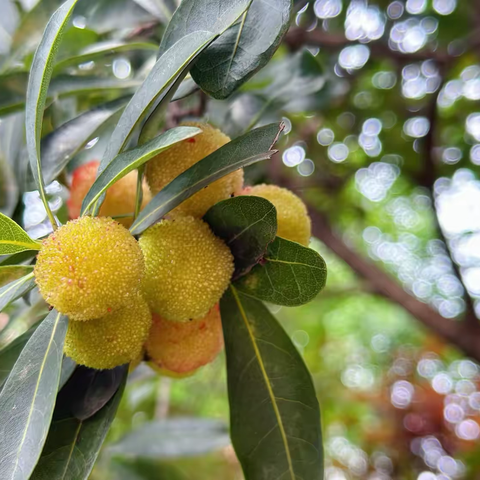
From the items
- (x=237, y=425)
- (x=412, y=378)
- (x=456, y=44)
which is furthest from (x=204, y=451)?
(x=412, y=378)

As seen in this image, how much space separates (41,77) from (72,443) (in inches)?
12.6

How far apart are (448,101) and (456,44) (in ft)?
1.39

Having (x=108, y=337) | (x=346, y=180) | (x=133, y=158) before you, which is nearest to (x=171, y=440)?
(x=108, y=337)

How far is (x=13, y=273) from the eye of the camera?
0.46 m

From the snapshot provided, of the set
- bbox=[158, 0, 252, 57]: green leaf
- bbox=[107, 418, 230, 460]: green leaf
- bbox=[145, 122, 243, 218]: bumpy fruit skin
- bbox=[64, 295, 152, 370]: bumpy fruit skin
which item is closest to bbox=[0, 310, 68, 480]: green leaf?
bbox=[64, 295, 152, 370]: bumpy fruit skin

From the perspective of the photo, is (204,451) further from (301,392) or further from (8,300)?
(8,300)

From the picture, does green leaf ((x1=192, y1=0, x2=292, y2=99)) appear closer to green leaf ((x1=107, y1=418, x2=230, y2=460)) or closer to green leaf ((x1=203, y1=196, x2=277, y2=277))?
green leaf ((x1=203, y1=196, x2=277, y2=277))

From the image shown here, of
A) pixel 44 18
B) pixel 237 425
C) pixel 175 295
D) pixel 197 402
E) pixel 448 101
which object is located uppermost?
pixel 44 18

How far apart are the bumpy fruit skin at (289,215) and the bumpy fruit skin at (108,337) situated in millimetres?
158

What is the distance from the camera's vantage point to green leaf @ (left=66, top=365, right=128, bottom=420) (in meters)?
0.48

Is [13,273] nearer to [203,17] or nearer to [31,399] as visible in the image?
[31,399]

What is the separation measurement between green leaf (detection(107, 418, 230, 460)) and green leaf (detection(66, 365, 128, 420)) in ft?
1.92

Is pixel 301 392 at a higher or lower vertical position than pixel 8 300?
lower

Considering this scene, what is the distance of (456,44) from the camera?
1.36 metres
